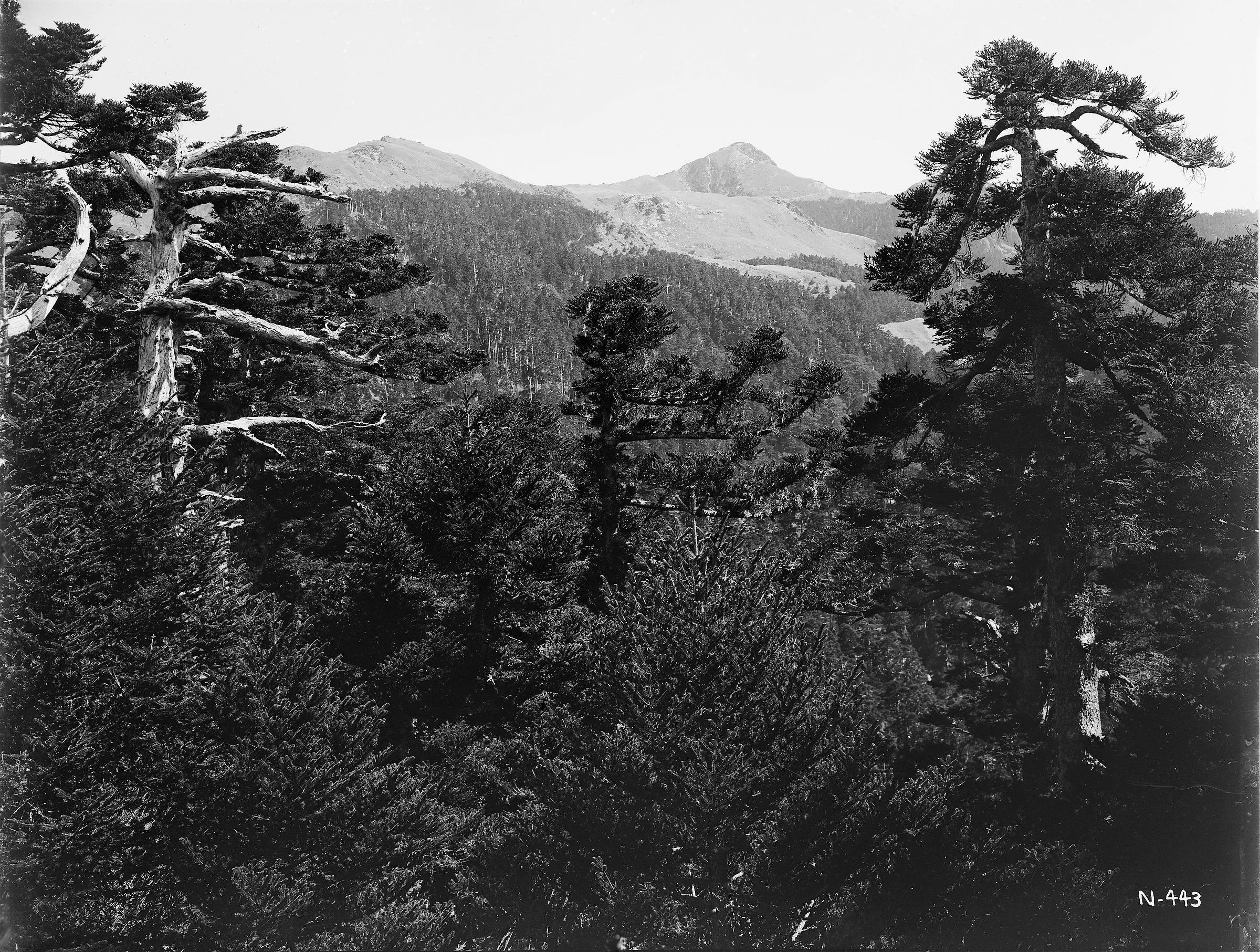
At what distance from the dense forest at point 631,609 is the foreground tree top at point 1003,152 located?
7 centimetres

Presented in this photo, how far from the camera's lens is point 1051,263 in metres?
14.8

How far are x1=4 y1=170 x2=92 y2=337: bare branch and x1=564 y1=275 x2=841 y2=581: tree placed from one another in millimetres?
10251

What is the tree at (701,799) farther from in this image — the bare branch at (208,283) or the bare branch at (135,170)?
the bare branch at (135,170)

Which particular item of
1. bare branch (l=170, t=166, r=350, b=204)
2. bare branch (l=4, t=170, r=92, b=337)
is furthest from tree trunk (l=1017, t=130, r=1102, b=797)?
bare branch (l=4, t=170, r=92, b=337)

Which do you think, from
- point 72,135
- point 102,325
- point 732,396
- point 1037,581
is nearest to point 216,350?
point 102,325

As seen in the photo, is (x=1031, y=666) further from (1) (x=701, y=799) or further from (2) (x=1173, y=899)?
(1) (x=701, y=799)

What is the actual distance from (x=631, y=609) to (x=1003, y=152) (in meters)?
10.2

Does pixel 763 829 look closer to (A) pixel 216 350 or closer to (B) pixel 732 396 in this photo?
(B) pixel 732 396

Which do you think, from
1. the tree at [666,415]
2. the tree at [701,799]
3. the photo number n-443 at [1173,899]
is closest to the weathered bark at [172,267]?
the tree at [701,799]

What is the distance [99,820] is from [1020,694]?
53.0 ft

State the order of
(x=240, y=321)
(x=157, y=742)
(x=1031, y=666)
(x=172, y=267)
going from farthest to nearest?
(x=1031, y=666) < (x=172, y=267) < (x=240, y=321) < (x=157, y=742)

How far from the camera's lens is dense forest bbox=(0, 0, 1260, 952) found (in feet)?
34.9

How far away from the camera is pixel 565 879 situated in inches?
482

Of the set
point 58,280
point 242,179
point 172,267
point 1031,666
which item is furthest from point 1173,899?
point 172,267
